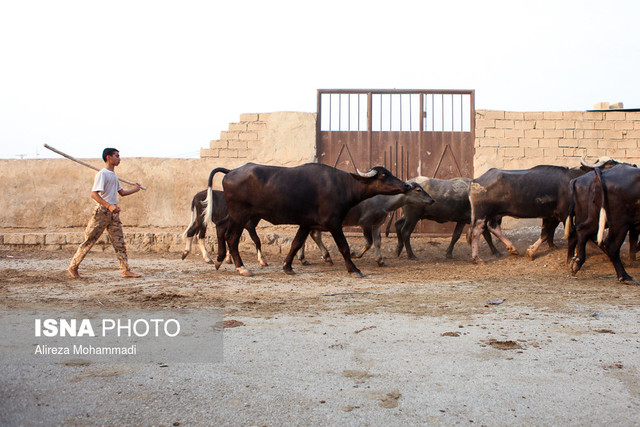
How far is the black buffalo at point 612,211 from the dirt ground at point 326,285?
16.3 inches

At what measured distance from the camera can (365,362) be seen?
12.7ft

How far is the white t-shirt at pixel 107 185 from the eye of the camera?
322 inches

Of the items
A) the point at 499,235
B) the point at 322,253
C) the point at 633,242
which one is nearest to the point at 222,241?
the point at 322,253

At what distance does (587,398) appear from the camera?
3.18 m

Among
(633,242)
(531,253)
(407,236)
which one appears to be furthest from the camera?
(407,236)

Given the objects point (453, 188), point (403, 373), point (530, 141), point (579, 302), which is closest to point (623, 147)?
point (530, 141)

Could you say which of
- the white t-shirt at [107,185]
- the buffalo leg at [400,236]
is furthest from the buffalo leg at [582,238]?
the white t-shirt at [107,185]

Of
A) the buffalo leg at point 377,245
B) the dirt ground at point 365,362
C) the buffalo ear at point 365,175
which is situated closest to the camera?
the dirt ground at point 365,362

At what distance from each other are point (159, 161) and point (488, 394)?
12.1 metres

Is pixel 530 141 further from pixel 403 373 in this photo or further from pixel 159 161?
pixel 403 373

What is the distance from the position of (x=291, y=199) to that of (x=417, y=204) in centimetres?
294

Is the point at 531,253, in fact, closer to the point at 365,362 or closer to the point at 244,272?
the point at 244,272

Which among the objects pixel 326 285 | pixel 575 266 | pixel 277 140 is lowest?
pixel 326 285

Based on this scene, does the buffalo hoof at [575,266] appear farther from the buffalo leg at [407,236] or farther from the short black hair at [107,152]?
the short black hair at [107,152]
